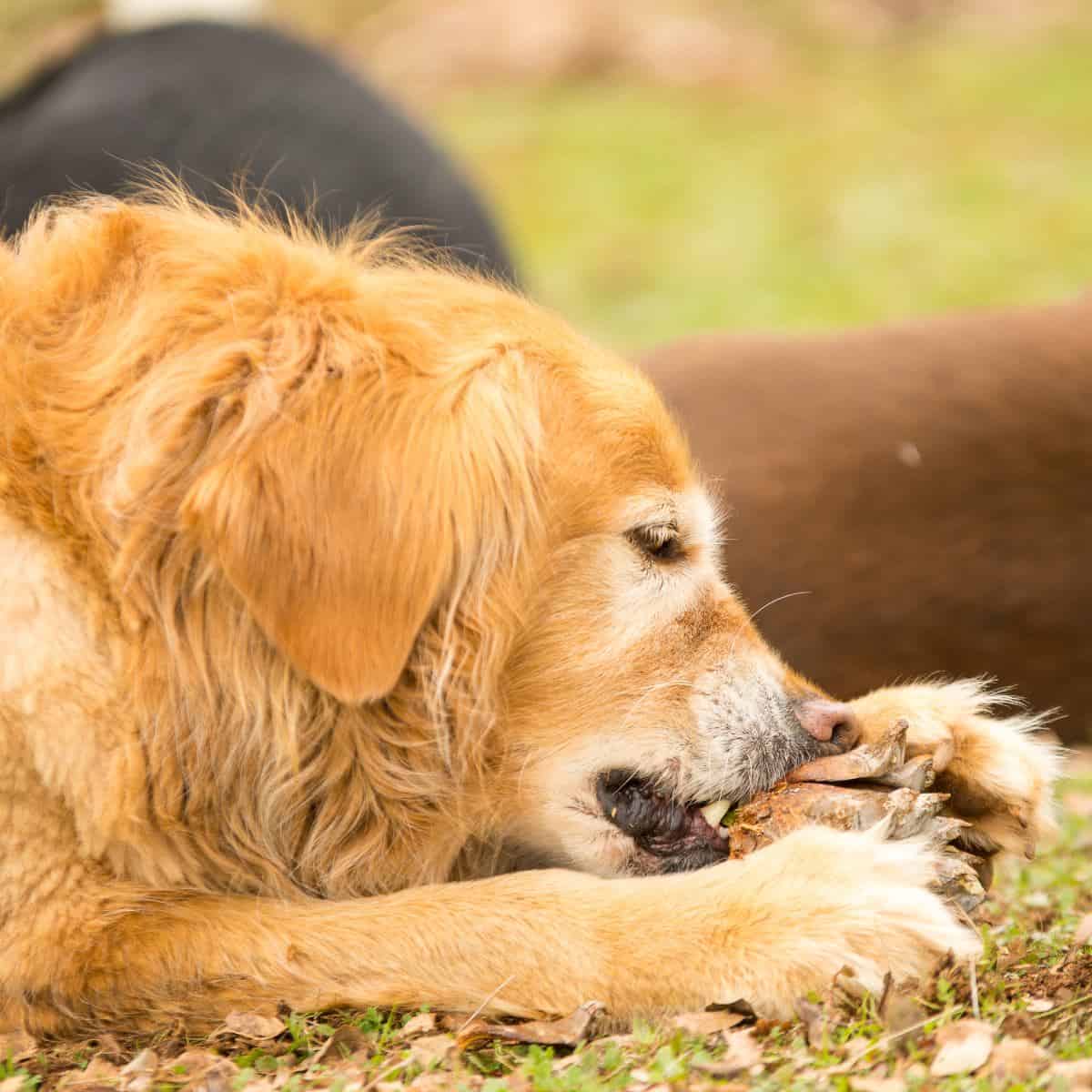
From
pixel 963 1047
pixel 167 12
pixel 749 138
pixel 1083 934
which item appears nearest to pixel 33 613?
pixel 963 1047

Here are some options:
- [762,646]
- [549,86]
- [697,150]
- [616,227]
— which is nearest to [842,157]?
[697,150]

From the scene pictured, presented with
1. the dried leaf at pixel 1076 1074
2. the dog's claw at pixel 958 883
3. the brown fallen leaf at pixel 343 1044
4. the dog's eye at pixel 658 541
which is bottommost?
the brown fallen leaf at pixel 343 1044

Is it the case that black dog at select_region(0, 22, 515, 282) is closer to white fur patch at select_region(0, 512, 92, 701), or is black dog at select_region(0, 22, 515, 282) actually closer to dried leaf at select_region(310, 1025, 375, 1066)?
white fur patch at select_region(0, 512, 92, 701)

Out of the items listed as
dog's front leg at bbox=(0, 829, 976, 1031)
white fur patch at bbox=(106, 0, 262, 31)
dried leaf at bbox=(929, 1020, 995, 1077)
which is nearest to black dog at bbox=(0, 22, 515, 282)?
white fur patch at bbox=(106, 0, 262, 31)

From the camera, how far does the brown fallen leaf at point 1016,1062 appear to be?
2.59 meters

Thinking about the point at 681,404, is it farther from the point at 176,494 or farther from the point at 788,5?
the point at 788,5

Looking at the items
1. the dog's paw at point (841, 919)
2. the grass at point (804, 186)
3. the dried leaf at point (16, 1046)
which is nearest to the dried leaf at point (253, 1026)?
the dried leaf at point (16, 1046)

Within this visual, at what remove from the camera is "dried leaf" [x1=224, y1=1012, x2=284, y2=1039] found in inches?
118

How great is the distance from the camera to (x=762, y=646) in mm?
3586

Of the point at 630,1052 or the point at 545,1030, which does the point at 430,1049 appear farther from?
the point at 630,1052

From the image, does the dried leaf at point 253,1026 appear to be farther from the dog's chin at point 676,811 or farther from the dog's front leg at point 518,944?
the dog's chin at point 676,811

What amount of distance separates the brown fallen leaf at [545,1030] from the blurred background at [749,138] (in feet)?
22.7

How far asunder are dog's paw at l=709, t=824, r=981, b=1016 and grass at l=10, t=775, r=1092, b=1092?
5 cm

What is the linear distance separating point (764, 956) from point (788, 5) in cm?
A: 2453
